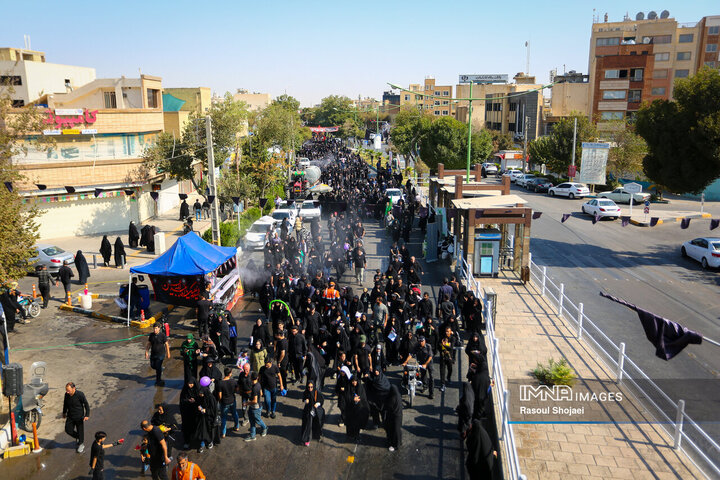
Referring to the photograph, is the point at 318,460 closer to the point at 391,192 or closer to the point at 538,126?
the point at 391,192

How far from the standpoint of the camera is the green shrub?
1044 cm

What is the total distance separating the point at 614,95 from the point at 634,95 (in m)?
2.15

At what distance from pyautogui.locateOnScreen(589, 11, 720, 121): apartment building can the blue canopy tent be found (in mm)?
56139

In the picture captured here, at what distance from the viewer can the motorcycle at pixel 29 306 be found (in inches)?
651

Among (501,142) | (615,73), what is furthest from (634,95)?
(501,142)

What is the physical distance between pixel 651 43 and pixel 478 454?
7421cm

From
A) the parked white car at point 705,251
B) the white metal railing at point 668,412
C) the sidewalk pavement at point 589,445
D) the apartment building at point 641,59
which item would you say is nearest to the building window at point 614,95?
the apartment building at point 641,59

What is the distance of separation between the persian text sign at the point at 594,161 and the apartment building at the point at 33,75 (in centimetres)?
4012

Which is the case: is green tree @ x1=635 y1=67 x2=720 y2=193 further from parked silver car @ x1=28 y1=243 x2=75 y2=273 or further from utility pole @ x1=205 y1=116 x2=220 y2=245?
parked silver car @ x1=28 y1=243 x2=75 y2=273

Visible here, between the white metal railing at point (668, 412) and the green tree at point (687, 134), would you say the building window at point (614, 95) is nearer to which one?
the green tree at point (687, 134)

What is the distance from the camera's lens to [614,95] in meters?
64.9

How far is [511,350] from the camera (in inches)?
489

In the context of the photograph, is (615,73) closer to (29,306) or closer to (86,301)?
(86,301)

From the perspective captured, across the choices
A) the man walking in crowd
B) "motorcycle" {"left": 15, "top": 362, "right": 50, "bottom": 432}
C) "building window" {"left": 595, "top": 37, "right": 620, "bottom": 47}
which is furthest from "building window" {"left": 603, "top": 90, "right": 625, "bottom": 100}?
the man walking in crowd
